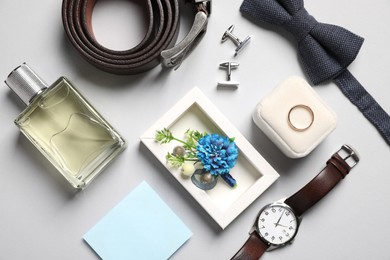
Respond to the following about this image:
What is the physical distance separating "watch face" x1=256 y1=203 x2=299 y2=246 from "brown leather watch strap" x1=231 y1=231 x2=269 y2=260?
0.06ft

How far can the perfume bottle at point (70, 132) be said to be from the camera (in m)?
1.04

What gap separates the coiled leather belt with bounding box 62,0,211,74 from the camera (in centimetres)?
101

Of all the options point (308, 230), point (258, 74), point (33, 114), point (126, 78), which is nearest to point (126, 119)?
point (126, 78)

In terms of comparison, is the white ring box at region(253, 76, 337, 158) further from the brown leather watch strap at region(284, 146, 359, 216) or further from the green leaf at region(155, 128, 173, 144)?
the green leaf at region(155, 128, 173, 144)

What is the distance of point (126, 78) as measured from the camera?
1091 mm

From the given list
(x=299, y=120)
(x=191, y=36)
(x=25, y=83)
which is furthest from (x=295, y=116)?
(x=25, y=83)

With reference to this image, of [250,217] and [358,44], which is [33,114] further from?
[358,44]

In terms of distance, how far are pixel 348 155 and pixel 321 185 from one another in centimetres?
9

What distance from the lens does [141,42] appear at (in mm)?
1020

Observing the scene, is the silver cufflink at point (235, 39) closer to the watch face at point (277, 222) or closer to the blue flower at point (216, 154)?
the blue flower at point (216, 154)

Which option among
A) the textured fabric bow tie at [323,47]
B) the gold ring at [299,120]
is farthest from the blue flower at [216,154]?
the textured fabric bow tie at [323,47]

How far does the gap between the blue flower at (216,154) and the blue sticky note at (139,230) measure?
151 mm

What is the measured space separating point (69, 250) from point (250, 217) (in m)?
0.39

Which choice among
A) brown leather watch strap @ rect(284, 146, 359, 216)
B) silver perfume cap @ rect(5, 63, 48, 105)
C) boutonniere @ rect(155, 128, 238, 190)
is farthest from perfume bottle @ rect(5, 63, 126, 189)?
brown leather watch strap @ rect(284, 146, 359, 216)
